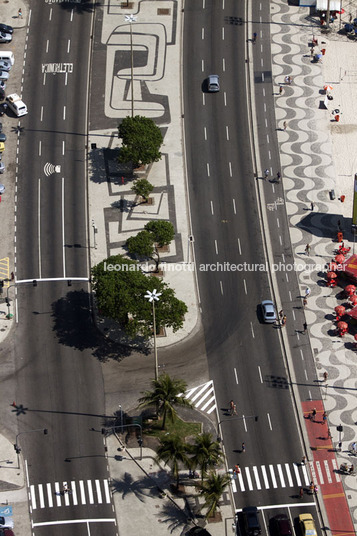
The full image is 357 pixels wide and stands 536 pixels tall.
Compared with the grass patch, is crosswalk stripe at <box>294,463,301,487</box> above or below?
below

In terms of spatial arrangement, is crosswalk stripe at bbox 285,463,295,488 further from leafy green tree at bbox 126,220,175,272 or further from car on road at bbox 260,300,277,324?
leafy green tree at bbox 126,220,175,272

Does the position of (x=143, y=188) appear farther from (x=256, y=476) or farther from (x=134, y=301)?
(x=256, y=476)

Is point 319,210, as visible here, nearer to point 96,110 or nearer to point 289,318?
point 289,318

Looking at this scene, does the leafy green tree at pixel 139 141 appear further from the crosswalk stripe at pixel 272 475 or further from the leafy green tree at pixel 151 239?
the crosswalk stripe at pixel 272 475

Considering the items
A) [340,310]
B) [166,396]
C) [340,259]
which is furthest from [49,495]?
[340,259]

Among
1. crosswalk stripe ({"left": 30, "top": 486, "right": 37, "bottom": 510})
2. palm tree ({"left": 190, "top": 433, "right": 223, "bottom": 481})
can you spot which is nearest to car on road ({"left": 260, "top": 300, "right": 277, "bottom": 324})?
Result: palm tree ({"left": 190, "top": 433, "right": 223, "bottom": 481})

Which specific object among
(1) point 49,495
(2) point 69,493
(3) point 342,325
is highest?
(3) point 342,325

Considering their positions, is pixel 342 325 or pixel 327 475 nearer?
pixel 327 475

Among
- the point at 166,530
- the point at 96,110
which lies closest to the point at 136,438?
the point at 166,530
